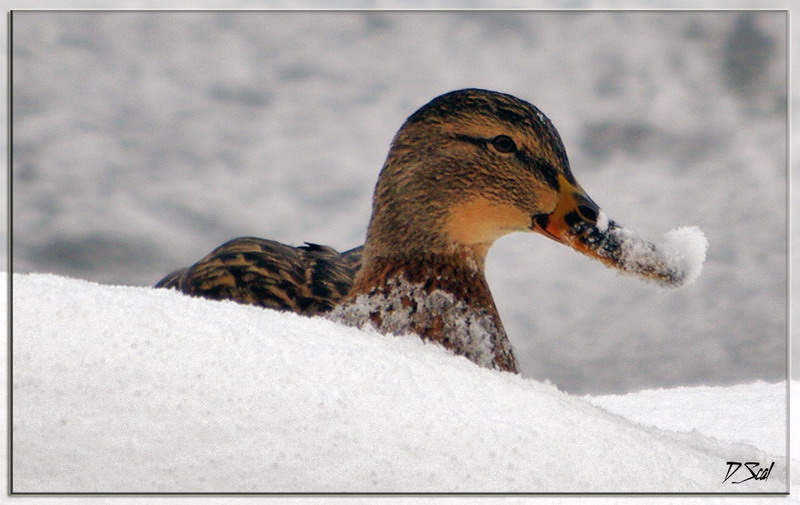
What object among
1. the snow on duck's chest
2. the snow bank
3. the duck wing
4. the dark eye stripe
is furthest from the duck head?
the snow bank

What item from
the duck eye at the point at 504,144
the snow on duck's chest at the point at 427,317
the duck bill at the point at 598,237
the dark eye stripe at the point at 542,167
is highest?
the duck eye at the point at 504,144

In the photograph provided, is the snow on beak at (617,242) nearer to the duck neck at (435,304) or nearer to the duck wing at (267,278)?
the duck neck at (435,304)

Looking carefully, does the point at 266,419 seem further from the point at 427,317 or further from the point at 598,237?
the point at 598,237

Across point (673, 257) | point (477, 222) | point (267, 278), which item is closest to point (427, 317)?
point (477, 222)

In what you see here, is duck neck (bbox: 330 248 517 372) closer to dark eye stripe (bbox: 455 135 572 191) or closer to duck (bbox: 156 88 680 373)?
duck (bbox: 156 88 680 373)

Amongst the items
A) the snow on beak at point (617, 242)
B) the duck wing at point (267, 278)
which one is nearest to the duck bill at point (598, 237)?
the snow on beak at point (617, 242)

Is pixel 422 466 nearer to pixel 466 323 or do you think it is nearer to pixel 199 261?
pixel 466 323
